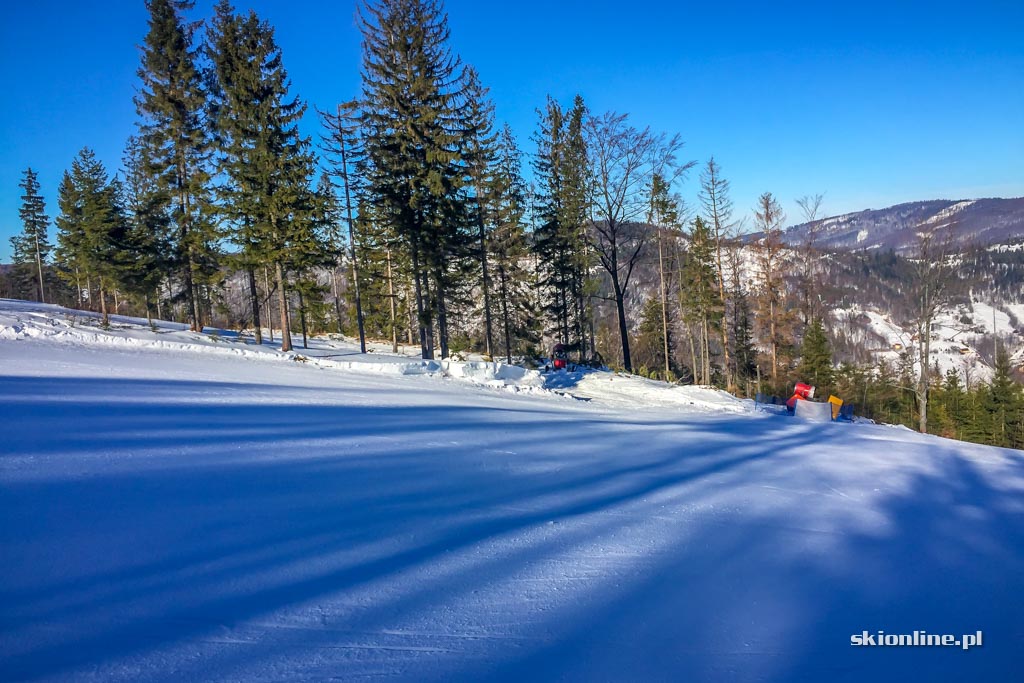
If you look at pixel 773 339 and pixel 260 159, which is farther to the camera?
pixel 773 339

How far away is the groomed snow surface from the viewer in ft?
7.20

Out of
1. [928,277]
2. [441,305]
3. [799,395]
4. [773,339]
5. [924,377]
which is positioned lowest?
[924,377]

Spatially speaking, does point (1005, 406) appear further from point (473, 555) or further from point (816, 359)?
point (473, 555)

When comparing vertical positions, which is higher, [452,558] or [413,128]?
[413,128]

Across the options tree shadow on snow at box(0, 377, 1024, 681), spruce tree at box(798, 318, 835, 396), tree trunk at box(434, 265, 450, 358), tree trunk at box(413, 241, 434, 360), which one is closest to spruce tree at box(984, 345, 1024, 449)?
spruce tree at box(798, 318, 835, 396)

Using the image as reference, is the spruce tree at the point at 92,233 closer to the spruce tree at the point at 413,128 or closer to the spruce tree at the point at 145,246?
the spruce tree at the point at 145,246

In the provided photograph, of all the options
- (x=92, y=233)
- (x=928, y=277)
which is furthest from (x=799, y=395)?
(x=92, y=233)

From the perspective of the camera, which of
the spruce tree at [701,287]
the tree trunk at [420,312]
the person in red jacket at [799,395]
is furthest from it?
the spruce tree at [701,287]

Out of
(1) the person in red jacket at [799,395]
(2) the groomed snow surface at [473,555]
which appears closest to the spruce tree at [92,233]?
(2) the groomed snow surface at [473,555]

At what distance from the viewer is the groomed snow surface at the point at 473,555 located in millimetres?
2195

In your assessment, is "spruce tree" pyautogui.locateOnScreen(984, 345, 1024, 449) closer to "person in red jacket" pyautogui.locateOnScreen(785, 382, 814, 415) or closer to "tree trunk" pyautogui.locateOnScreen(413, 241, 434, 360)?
"person in red jacket" pyautogui.locateOnScreen(785, 382, 814, 415)

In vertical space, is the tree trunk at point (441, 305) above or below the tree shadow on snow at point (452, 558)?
above

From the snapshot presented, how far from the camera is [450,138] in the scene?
61.9 ft

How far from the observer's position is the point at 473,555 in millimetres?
3041
